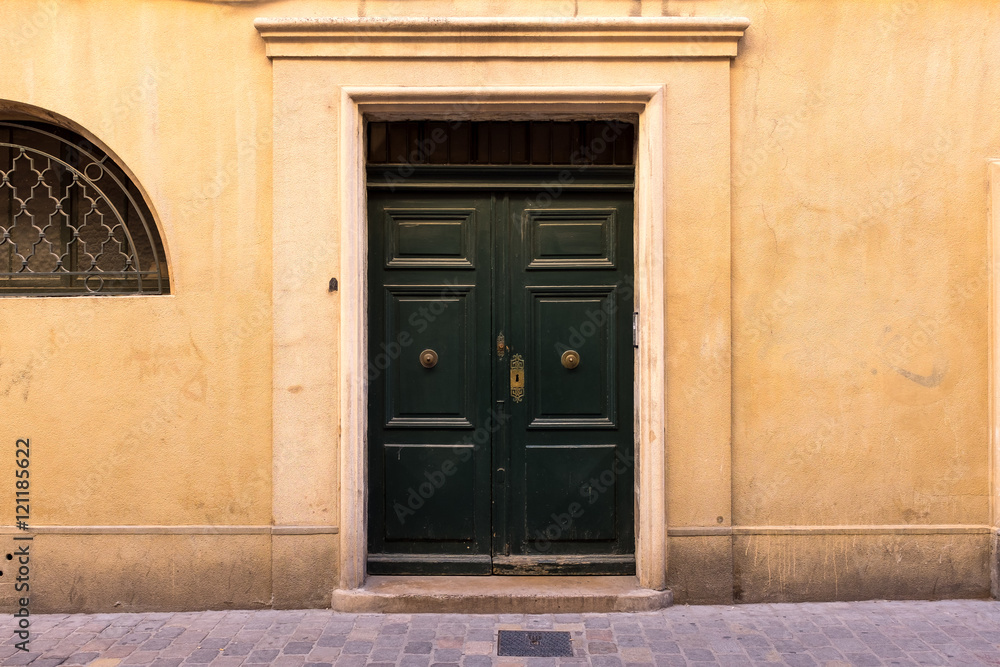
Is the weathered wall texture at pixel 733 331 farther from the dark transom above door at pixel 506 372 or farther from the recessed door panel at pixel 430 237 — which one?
the recessed door panel at pixel 430 237

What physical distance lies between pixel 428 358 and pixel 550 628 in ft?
6.15

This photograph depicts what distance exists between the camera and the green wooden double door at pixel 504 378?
5.23m

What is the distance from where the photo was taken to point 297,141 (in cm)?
487

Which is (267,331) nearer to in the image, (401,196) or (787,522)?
(401,196)

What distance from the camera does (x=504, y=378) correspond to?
17.2 ft

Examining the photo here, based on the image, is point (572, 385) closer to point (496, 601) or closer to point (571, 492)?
→ point (571, 492)

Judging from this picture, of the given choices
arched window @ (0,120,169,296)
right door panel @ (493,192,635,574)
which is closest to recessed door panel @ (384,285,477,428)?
right door panel @ (493,192,635,574)

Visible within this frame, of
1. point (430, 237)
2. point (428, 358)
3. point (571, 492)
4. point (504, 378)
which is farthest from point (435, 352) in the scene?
point (571, 492)

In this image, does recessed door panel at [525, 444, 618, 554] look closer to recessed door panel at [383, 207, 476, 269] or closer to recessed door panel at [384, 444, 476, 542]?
recessed door panel at [384, 444, 476, 542]

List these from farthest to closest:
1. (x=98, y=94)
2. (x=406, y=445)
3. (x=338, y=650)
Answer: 1. (x=406, y=445)
2. (x=98, y=94)
3. (x=338, y=650)

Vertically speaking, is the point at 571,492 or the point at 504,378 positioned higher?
the point at 504,378

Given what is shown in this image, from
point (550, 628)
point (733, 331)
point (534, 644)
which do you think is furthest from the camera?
point (733, 331)

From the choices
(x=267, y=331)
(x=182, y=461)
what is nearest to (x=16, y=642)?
(x=182, y=461)

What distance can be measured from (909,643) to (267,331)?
13.8ft
